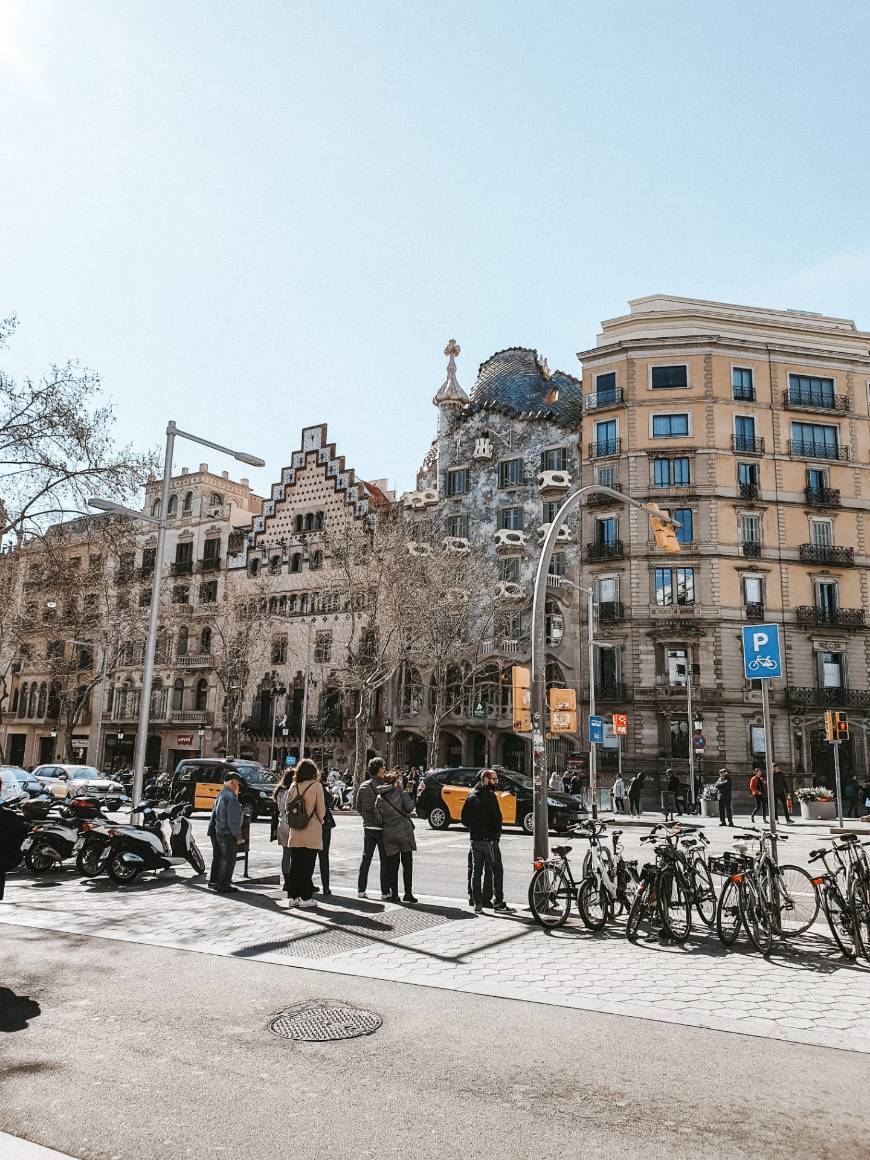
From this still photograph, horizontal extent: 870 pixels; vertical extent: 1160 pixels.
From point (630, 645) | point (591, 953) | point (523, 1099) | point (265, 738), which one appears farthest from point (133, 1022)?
point (265, 738)

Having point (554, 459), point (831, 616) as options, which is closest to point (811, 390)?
point (831, 616)

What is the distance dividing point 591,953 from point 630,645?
33827 millimetres

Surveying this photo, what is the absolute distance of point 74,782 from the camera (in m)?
33.7

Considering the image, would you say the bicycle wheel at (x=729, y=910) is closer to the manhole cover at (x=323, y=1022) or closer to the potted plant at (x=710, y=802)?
the manhole cover at (x=323, y=1022)

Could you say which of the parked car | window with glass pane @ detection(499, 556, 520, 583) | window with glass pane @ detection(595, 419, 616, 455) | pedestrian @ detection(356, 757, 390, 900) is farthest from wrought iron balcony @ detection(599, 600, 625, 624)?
pedestrian @ detection(356, 757, 390, 900)

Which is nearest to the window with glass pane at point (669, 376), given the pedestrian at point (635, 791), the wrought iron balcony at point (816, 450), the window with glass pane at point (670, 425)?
the window with glass pane at point (670, 425)

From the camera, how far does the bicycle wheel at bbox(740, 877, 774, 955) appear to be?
29.0 ft

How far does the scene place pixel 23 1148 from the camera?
427cm

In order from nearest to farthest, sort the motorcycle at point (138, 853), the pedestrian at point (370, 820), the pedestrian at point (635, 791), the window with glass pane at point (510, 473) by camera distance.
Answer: the pedestrian at point (370, 820) < the motorcycle at point (138, 853) < the pedestrian at point (635, 791) < the window with glass pane at point (510, 473)

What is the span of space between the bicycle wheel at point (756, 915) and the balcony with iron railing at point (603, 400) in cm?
3781

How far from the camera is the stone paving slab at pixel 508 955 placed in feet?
22.4

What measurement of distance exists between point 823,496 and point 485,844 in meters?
37.5

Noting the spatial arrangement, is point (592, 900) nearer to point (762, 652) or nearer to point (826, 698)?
point (762, 652)

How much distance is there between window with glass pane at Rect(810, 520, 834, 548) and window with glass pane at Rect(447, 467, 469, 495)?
59.5 ft
